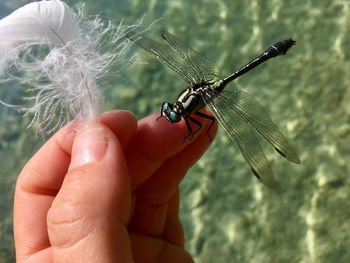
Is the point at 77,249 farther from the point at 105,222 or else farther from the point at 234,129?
the point at 234,129

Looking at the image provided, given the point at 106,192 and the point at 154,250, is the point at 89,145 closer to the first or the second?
the point at 106,192

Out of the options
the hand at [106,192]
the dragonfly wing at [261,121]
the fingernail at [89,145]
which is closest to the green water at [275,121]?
the hand at [106,192]

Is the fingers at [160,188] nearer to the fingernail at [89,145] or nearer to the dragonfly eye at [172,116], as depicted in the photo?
the dragonfly eye at [172,116]

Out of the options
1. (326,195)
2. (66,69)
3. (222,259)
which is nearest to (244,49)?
(326,195)

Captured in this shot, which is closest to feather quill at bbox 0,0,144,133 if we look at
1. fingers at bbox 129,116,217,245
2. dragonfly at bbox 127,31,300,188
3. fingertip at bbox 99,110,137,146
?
fingertip at bbox 99,110,137,146

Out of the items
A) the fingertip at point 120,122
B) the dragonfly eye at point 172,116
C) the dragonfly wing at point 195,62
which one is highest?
the dragonfly wing at point 195,62

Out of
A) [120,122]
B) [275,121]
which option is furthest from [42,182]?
[275,121]
